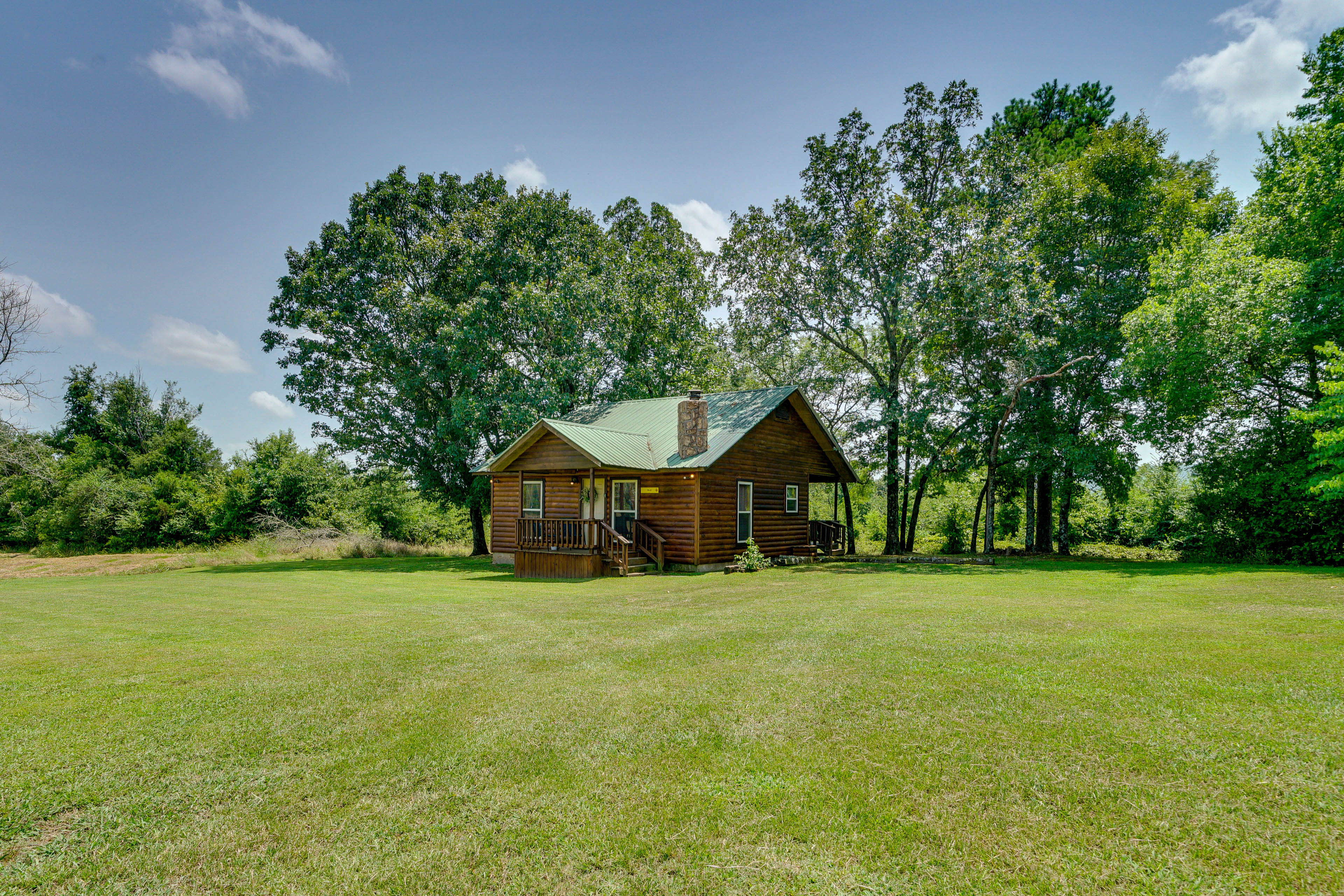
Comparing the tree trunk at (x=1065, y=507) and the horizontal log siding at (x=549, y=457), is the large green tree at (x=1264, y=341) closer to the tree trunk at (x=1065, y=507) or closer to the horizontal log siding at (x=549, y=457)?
the tree trunk at (x=1065, y=507)

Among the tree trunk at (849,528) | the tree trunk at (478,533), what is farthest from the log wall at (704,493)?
the tree trunk at (478,533)

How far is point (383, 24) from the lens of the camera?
43.4 feet

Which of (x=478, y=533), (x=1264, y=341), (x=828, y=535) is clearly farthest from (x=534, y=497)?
(x=1264, y=341)

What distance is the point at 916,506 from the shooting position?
2675 cm

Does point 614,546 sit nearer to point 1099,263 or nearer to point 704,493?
point 704,493

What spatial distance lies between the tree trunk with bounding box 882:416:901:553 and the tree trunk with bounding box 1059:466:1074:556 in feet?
17.6

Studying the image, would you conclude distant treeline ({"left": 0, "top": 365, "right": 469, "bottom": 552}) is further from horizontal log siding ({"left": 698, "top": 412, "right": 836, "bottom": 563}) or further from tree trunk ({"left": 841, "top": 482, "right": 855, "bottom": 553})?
tree trunk ({"left": 841, "top": 482, "right": 855, "bottom": 553})

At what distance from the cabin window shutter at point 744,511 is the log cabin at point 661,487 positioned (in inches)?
1.1

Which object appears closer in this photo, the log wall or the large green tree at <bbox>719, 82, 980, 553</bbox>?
the log wall

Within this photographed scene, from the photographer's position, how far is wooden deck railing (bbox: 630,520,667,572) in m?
→ 17.1

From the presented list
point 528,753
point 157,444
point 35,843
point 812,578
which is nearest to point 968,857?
point 528,753

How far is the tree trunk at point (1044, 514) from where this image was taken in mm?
23016

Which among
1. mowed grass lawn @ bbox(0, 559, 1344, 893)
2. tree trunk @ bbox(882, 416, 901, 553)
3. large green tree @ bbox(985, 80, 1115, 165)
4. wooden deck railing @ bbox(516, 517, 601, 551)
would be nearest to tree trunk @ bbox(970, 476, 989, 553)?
tree trunk @ bbox(882, 416, 901, 553)

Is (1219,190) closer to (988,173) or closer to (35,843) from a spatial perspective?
(988,173)
